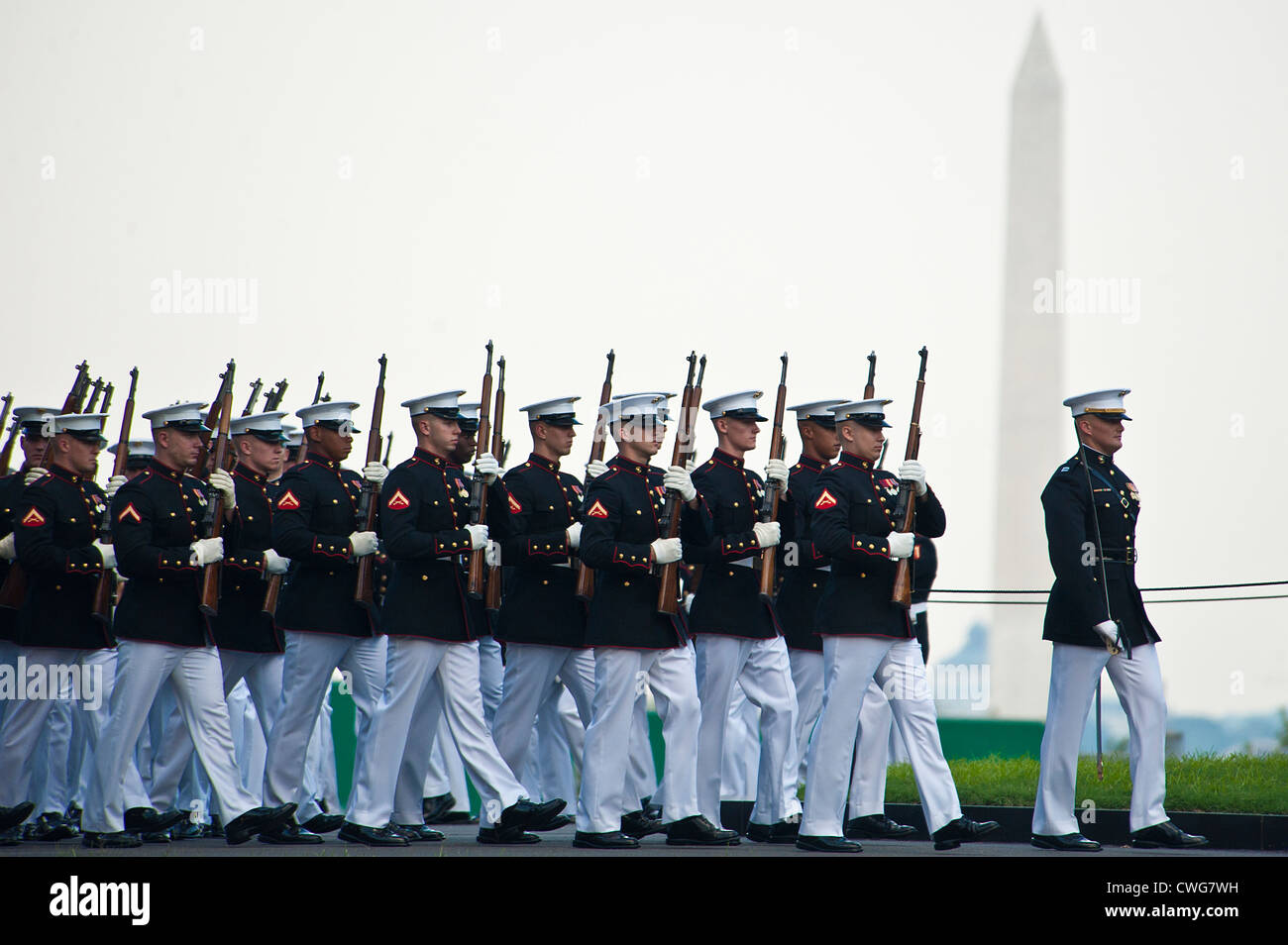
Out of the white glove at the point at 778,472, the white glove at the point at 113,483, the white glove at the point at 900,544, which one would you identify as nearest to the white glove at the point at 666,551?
the white glove at the point at 778,472

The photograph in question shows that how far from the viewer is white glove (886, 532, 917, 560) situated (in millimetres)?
8625

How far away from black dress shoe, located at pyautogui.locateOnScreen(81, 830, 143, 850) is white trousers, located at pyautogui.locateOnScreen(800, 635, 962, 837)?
3282 millimetres

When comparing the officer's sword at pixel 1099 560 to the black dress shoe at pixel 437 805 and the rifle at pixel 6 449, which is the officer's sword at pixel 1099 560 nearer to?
the black dress shoe at pixel 437 805

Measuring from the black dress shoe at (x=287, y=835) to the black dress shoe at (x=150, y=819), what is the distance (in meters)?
0.60

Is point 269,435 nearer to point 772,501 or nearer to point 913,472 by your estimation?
point 772,501

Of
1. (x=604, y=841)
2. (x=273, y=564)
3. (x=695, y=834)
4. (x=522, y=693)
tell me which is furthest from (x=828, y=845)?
(x=273, y=564)

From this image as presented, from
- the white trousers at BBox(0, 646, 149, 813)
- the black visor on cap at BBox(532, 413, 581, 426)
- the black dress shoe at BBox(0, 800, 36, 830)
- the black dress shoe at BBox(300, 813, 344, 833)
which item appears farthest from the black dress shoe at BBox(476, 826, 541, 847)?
the black dress shoe at BBox(0, 800, 36, 830)

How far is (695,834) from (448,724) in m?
1.37

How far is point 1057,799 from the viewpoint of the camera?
8742 mm

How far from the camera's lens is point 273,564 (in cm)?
1005

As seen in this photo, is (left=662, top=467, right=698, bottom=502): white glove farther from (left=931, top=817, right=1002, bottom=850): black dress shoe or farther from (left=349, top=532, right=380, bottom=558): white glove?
(left=931, top=817, right=1002, bottom=850): black dress shoe

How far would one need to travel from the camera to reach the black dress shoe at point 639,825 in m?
9.45

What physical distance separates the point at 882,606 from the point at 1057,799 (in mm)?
1307
